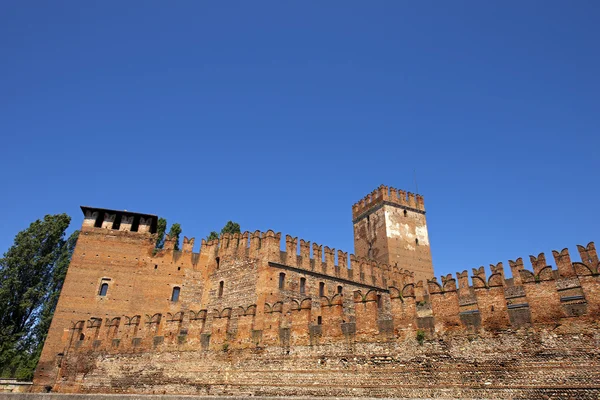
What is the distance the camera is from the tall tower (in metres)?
33.4

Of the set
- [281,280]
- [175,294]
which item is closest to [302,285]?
[281,280]

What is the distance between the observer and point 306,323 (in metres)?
15.0

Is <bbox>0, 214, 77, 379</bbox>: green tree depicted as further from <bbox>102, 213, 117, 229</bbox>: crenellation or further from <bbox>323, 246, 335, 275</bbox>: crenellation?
<bbox>323, 246, 335, 275</bbox>: crenellation

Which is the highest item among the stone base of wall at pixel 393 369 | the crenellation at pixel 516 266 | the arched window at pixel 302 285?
the crenellation at pixel 516 266

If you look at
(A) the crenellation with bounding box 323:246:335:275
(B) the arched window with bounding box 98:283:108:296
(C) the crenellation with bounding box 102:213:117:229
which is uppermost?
(C) the crenellation with bounding box 102:213:117:229

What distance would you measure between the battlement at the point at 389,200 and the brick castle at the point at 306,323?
1.65 metres

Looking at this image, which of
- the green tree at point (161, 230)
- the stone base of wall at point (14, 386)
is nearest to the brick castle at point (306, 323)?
the stone base of wall at point (14, 386)

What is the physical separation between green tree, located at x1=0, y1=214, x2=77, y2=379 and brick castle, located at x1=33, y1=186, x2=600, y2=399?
19.8ft

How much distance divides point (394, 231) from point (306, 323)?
2066 centimetres

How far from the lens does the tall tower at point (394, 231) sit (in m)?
33.4

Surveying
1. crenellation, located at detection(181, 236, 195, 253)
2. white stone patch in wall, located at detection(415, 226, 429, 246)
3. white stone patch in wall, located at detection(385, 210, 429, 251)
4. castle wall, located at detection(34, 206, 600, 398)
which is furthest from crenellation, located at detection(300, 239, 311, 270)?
white stone patch in wall, located at detection(415, 226, 429, 246)

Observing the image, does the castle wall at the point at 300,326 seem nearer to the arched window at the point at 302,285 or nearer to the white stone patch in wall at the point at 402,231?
the arched window at the point at 302,285

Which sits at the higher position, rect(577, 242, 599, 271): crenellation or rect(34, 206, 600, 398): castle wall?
rect(577, 242, 599, 271): crenellation

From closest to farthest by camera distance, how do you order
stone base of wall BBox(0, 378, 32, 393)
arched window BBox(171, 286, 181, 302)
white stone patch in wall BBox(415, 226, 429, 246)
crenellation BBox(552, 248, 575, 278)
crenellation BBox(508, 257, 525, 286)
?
1. crenellation BBox(552, 248, 575, 278)
2. stone base of wall BBox(0, 378, 32, 393)
3. crenellation BBox(508, 257, 525, 286)
4. arched window BBox(171, 286, 181, 302)
5. white stone patch in wall BBox(415, 226, 429, 246)
